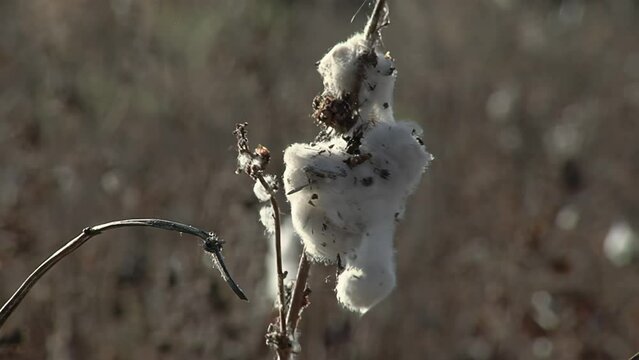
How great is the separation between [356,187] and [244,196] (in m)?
1.47

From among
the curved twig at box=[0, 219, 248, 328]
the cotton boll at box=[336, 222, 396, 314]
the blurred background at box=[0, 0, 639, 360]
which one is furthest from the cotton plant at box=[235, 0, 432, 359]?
the blurred background at box=[0, 0, 639, 360]

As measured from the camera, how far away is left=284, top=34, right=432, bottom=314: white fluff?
0.98m

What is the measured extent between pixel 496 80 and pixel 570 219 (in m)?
1.40

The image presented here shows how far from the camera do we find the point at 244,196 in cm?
243

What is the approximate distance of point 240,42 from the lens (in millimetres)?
3197

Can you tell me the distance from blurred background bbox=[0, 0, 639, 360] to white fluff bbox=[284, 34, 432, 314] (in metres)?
1.03

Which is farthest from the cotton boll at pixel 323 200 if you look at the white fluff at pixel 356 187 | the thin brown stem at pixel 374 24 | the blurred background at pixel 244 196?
the blurred background at pixel 244 196

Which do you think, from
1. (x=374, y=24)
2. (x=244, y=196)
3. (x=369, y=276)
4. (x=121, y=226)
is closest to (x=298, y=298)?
(x=369, y=276)

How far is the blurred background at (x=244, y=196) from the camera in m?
2.37

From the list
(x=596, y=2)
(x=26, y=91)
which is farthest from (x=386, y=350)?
(x=596, y=2)

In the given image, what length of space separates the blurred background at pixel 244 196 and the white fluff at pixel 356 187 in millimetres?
1033

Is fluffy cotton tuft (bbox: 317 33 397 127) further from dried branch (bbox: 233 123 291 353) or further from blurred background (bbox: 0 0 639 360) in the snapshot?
blurred background (bbox: 0 0 639 360)

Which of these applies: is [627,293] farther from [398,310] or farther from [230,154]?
[230,154]

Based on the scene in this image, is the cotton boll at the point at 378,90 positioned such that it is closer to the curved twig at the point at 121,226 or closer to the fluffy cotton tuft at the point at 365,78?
the fluffy cotton tuft at the point at 365,78
